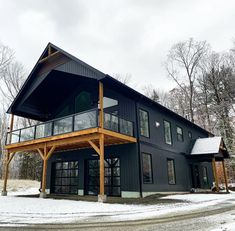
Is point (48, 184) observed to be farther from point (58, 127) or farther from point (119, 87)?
point (119, 87)

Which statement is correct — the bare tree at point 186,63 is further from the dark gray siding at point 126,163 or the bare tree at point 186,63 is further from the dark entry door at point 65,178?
the dark entry door at point 65,178

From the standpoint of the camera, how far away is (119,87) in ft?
39.4

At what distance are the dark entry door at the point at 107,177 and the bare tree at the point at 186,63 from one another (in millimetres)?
16727

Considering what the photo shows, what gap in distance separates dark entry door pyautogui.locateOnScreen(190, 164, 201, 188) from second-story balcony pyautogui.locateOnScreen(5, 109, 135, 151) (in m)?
8.10

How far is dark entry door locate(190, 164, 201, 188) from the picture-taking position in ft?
56.3

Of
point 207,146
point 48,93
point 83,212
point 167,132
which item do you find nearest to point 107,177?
point 83,212

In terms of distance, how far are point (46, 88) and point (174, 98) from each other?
65.9ft

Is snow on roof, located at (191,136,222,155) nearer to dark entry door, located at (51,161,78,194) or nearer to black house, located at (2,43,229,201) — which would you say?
black house, located at (2,43,229,201)

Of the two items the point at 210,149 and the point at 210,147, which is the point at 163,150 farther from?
the point at 210,147

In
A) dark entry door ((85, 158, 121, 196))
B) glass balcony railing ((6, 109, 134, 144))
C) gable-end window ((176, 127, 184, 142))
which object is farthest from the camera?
gable-end window ((176, 127, 184, 142))

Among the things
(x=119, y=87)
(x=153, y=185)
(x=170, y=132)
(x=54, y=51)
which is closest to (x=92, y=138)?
(x=119, y=87)

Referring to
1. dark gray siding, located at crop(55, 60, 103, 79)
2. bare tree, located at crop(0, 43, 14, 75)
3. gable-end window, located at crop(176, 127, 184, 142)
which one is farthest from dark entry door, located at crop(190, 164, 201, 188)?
bare tree, located at crop(0, 43, 14, 75)

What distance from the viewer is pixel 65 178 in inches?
556

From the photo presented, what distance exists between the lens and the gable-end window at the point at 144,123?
12.7 meters
